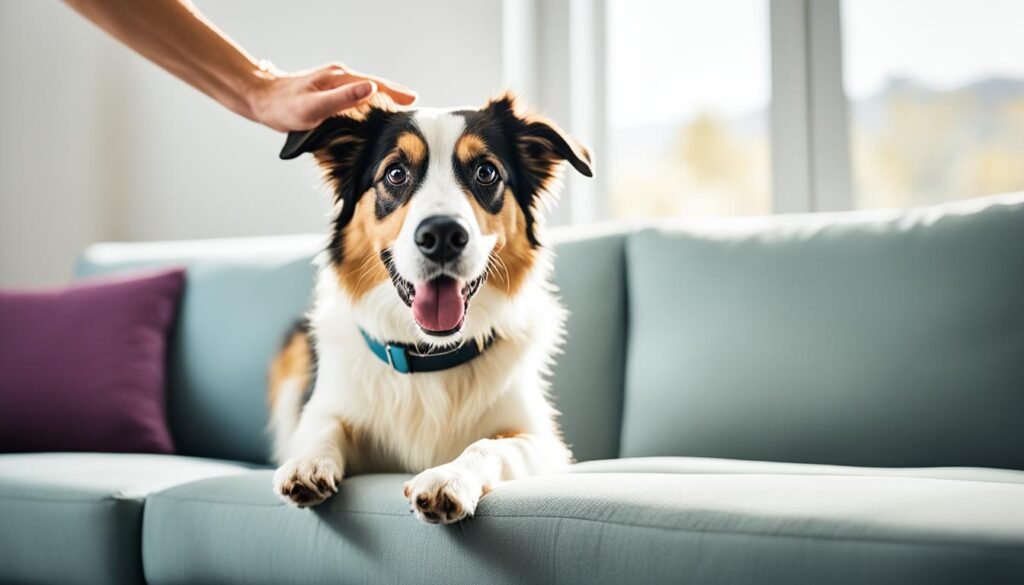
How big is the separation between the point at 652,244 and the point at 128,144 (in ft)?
8.26

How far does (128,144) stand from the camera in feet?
12.7

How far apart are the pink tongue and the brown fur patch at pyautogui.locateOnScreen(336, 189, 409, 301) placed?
0.13 m

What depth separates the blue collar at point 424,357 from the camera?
170cm

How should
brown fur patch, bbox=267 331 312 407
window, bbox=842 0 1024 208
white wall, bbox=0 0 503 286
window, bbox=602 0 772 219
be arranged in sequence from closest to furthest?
brown fur patch, bbox=267 331 312 407 < window, bbox=842 0 1024 208 < window, bbox=602 0 772 219 < white wall, bbox=0 0 503 286

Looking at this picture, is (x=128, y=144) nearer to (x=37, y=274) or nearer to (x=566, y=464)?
(x=37, y=274)

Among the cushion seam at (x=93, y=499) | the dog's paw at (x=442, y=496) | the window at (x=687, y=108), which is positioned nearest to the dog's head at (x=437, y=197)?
the dog's paw at (x=442, y=496)

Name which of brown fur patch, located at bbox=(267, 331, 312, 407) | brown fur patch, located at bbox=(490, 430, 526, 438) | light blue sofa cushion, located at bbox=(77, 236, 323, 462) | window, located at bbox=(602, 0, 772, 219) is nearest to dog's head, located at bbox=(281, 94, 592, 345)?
brown fur patch, located at bbox=(490, 430, 526, 438)

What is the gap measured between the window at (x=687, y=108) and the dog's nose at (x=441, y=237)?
1714mm

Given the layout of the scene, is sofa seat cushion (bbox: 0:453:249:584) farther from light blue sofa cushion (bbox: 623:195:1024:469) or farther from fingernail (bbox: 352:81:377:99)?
light blue sofa cushion (bbox: 623:195:1024:469)

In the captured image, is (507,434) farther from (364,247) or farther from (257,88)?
(257,88)

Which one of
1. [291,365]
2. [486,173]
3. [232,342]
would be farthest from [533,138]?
[232,342]

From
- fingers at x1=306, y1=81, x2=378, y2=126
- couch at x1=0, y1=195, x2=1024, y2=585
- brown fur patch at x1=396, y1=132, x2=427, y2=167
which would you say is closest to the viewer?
couch at x1=0, y1=195, x2=1024, y2=585

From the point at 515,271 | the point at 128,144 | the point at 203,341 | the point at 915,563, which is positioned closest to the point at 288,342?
the point at 203,341

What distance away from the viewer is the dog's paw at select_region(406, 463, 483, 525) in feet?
4.15
